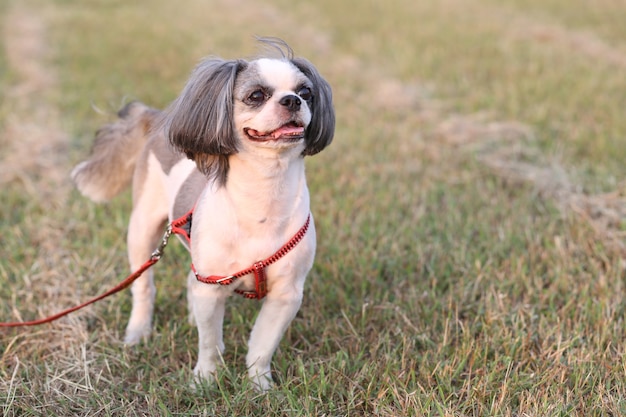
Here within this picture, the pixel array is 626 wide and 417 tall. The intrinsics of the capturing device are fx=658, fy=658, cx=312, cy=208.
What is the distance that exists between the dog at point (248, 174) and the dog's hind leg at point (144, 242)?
219mm

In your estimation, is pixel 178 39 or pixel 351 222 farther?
pixel 178 39

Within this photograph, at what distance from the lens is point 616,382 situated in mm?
3188

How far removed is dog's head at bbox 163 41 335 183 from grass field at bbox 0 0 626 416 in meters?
1.17

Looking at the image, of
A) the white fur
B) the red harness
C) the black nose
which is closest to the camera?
the black nose

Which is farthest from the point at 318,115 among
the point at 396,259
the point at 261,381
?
the point at 396,259

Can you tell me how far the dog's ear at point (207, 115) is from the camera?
271cm

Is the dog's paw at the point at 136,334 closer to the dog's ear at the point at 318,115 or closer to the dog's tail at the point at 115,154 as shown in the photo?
the dog's tail at the point at 115,154

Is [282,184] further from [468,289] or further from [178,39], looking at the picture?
[178,39]

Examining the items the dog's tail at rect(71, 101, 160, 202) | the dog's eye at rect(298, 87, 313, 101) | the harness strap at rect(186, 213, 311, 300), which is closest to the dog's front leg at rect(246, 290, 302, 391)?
the harness strap at rect(186, 213, 311, 300)

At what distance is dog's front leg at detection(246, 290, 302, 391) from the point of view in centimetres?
314

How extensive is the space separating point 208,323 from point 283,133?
105cm

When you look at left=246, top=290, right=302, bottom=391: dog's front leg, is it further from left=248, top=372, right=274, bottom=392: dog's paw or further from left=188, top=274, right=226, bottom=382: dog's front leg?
left=188, top=274, right=226, bottom=382: dog's front leg

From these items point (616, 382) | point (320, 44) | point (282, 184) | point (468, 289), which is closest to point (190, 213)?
point (282, 184)

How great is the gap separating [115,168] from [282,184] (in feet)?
5.13
